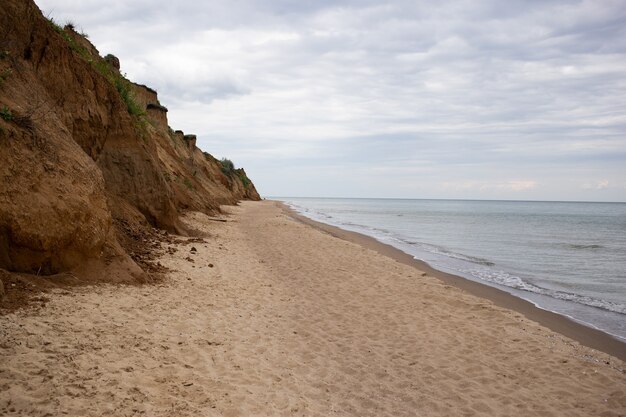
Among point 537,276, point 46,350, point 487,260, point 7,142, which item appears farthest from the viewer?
point 487,260

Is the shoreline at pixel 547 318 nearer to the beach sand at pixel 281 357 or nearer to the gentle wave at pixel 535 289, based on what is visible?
the beach sand at pixel 281 357

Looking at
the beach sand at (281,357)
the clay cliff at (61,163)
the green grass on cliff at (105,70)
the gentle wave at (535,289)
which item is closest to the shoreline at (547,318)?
the beach sand at (281,357)

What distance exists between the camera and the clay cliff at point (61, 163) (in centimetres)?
620

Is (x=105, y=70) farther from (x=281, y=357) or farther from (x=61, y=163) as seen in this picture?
(x=281, y=357)

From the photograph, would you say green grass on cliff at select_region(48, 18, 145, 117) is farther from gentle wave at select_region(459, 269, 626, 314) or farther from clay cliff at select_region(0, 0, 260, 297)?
gentle wave at select_region(459, 269, 626, 314)

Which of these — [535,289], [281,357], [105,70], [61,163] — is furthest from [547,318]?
[105,70]

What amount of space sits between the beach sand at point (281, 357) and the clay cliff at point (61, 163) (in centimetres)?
79

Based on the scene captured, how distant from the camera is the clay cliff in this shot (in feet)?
20.4

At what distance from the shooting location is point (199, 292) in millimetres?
8023

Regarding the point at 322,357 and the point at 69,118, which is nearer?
the point at 322,357

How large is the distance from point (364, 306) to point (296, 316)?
5.48 ft

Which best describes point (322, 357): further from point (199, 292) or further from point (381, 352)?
point (199, 292)

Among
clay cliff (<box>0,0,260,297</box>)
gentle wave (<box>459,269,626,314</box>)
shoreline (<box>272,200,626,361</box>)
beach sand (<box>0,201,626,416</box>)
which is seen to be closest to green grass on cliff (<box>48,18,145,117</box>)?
clay cliff (<box>0,0,260,297</box>)

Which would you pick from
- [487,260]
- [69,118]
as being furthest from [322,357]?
[487,260]
